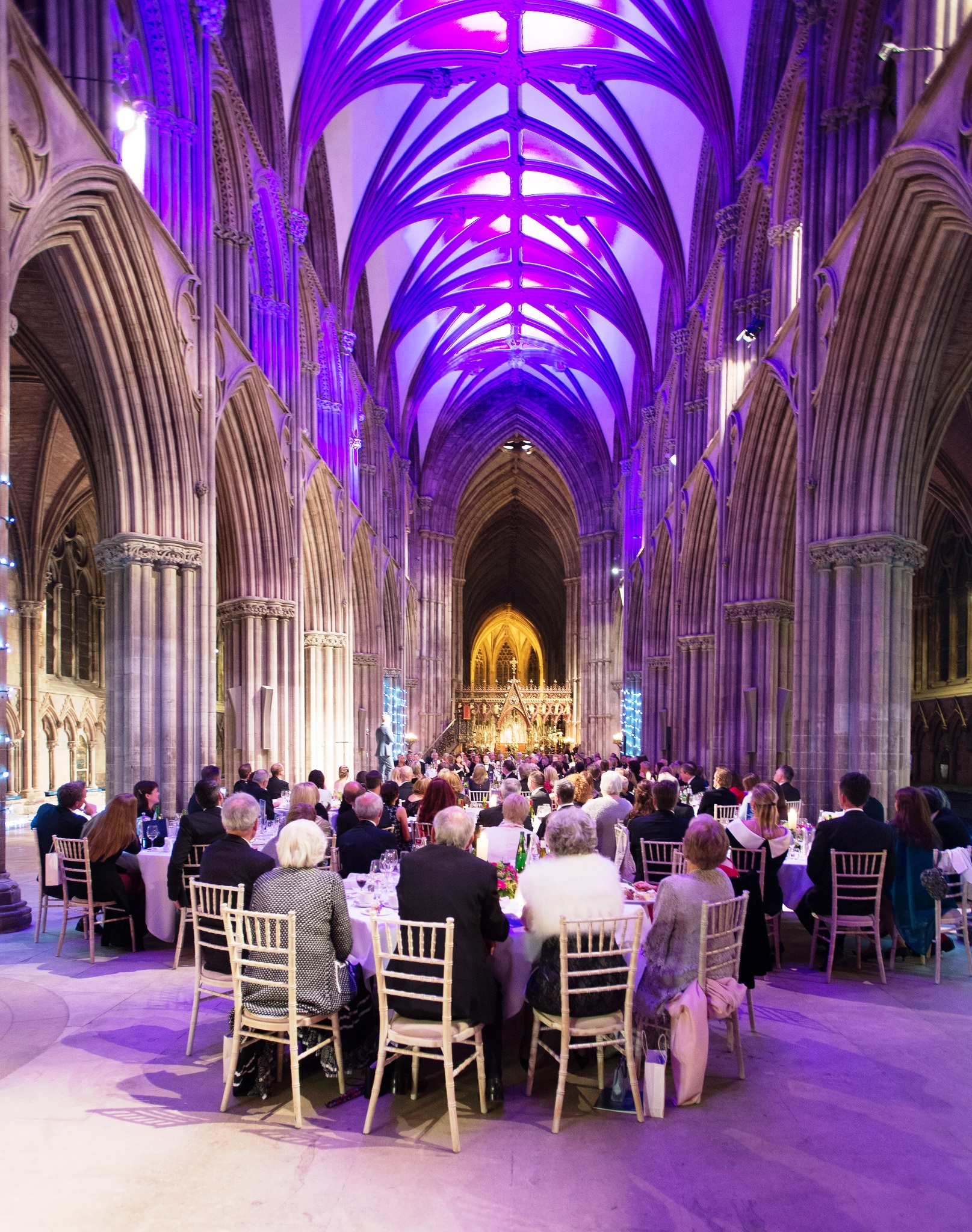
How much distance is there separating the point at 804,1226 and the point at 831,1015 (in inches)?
102

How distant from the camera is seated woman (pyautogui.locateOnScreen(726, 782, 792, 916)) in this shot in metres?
6.67


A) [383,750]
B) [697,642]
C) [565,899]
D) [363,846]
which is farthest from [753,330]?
[383,750]

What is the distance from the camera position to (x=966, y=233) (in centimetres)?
941

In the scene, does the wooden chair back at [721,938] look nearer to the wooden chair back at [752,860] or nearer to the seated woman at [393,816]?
the wooden chair back at [752,860]

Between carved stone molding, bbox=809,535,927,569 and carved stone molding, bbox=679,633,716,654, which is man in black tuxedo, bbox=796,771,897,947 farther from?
carved stone molding, bbox=679,633,716,654

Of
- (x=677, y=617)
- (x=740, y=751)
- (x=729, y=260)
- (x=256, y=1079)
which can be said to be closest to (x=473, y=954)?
(x=256, y=1079)

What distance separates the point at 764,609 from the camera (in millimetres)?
15805

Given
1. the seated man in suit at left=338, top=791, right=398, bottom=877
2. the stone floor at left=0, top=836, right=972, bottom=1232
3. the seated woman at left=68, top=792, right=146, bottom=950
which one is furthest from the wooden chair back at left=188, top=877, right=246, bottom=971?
the seated woman at left=68, top=792, right=146, bottom=950

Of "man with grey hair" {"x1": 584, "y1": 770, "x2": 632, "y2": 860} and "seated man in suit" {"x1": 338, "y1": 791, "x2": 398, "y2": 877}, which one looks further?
"man with grey hair" {"x1": 584, "y1": 770, "x2": 632, "y2": 860}

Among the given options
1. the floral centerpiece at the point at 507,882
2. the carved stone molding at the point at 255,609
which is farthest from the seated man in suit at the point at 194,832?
the carved stone molding at the point at 255,609

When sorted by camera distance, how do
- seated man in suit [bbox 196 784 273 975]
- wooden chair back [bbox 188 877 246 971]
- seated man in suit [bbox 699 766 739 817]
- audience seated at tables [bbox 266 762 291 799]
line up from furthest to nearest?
audience seated at tables [bbox 266 762 291 799]
seated man in suit [bbox 699 766 739 817]
seated man in suit [bbox 196 784 273 975]
wooden chair back [bbox 188 877 246 971]

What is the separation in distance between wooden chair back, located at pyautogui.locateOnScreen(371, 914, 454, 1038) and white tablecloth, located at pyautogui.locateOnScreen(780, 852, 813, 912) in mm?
3860

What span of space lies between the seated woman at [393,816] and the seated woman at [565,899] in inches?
93.9

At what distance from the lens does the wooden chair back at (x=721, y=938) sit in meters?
4.44
